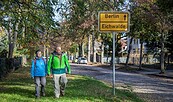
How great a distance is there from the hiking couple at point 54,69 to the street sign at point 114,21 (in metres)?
2.47

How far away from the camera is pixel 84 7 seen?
14.2 m

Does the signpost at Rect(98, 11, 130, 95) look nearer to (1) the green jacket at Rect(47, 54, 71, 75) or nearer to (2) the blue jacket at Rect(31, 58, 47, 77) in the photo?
(1) the green jacket at Rect(47, 54, 71, 75)

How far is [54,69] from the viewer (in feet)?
40.3

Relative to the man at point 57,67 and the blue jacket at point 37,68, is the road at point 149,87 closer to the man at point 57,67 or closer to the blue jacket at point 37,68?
the man at point 57,67

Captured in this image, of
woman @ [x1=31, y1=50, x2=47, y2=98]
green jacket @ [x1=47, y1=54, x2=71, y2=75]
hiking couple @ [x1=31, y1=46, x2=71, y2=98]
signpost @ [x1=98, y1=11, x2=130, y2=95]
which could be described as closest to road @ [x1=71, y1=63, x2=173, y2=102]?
signpost @ [x1=98, y1=11, x2=130, y2=95]

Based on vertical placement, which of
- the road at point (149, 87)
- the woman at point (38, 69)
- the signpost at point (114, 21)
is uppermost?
the signpost at point (114, 21)

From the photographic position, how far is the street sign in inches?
554

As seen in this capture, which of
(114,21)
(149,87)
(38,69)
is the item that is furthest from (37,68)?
(149,87)

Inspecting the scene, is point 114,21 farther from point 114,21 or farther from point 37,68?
point 37,68

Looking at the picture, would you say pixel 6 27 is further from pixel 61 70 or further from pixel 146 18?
pixel 146 18

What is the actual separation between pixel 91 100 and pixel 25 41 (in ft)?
11.7

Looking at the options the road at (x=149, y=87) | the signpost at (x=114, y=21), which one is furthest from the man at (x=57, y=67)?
the road at (x=149, y=87)

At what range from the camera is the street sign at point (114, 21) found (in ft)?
46.2

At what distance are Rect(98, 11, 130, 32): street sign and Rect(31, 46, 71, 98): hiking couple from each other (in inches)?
97.4
